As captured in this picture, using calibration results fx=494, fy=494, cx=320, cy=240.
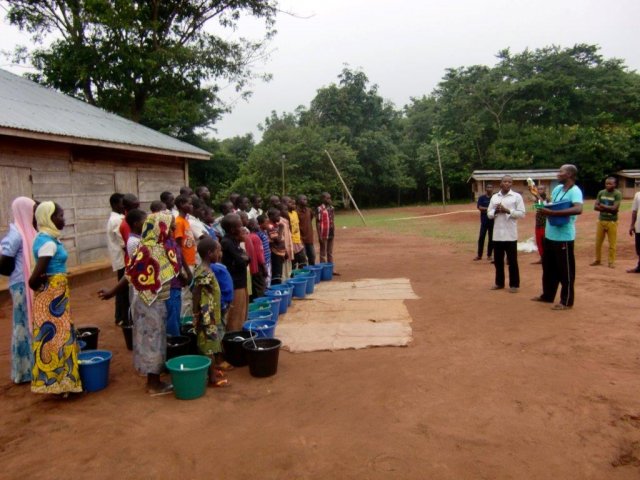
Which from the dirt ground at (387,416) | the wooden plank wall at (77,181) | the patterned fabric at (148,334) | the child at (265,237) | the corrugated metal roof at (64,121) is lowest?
the dirt ground at (387,416)

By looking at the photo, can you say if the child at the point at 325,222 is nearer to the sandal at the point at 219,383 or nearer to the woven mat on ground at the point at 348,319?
the woven mat on ground at the point at 348,319

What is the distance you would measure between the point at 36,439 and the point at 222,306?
1770 millimetres

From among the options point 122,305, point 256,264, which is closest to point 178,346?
point 256,264

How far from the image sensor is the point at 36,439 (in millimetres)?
3354

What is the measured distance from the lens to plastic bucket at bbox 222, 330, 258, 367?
4.68m

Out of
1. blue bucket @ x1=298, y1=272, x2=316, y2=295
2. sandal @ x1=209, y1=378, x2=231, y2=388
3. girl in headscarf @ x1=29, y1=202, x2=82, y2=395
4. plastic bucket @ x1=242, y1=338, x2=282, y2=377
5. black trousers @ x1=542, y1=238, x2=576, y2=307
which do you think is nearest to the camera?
girl in headscarf @ x1=29, y1=202, x2=82, y2=395

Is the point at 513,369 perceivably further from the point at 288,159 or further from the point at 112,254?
the point at 288,159

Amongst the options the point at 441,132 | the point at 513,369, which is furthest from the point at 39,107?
the point at 441,132

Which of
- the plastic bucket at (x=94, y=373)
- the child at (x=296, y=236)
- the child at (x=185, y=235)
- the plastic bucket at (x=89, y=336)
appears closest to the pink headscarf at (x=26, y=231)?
the plastic bucket at (x=94, y=373)

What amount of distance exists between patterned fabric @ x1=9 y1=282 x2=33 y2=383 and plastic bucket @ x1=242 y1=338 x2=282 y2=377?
1853mm

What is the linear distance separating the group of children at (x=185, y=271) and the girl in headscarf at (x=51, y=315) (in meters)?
0.33

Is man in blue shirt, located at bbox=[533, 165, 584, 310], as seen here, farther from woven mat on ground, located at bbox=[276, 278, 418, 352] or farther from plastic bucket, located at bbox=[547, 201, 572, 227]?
woven mat on ground, located at bbox=[276, 278, 418, 352]

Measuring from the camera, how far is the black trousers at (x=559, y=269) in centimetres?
626

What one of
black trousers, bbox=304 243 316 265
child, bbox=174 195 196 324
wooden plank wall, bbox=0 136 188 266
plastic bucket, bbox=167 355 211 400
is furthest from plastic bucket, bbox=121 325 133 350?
black trousers, bbox=304 243 316 265
